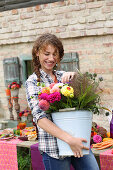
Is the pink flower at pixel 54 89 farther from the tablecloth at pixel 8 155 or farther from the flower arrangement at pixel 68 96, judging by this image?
the tablecloth at pixel 8 155

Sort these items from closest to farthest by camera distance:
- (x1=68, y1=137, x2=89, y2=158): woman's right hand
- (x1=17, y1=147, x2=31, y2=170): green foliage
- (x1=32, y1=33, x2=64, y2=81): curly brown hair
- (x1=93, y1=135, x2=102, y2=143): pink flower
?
(x1=68, y1=137, x2=89, y2=158): woman's right hand
(x1=32, y1=33, x2=64, y2=81): curly brown hair
(x1=93, y1=135, x2=102, y2=143): pink flower
(x1=17, y1=147, x2=31, y2=170): green foliage

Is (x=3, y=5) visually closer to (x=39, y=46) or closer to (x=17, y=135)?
(x=17, y=135)

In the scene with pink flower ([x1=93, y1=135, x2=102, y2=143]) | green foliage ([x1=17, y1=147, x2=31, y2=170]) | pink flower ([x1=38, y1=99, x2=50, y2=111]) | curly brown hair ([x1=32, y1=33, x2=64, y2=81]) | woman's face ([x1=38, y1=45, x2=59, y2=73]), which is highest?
curly brown hair ([x1=32, y1=33, x2=64, y2=81])

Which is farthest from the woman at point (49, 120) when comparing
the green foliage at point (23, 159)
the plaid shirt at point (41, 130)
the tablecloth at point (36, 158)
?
the green foliage at point (23, 159)

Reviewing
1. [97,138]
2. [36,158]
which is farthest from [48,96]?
[36,158]

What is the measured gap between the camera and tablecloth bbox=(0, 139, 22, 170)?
3.80 metres

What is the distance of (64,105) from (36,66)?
0.44 metres

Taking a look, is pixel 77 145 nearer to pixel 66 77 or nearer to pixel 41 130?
pixel 41 130

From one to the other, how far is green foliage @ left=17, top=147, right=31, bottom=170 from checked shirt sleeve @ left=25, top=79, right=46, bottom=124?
2.05 m

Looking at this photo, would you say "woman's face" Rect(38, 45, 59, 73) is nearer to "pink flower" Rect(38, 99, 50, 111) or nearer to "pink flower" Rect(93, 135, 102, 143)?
"pink flower" Rect(38, 99, 50, 111)

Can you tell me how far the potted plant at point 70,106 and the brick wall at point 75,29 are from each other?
2417mm

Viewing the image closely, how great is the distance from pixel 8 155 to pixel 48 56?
6.57 feet

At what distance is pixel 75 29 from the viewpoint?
17.3 feet

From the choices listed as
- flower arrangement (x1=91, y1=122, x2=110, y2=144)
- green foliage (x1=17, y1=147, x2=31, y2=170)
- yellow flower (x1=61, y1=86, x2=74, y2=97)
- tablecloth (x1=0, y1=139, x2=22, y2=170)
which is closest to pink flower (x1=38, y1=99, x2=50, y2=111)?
yellow flower (x1=61, y1=86, x2=74, y2=97)
